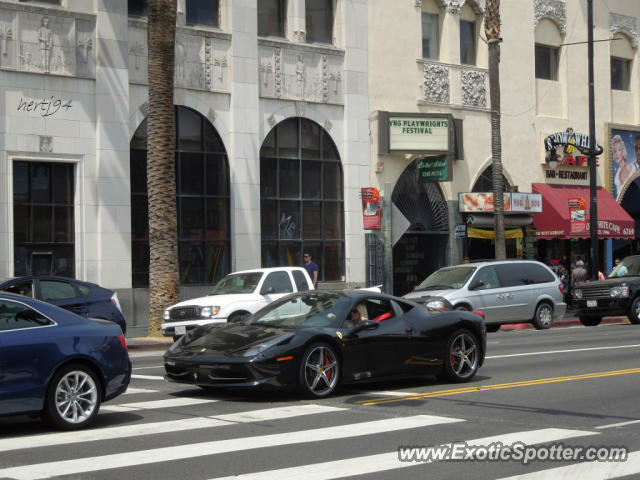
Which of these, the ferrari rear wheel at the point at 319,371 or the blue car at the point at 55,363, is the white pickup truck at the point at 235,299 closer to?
the ferrari rear wheel at the point at 319,371

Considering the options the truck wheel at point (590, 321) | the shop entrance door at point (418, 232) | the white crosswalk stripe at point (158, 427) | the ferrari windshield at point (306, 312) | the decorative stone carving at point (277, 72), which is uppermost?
the decorative stone carving at point (277, 72)

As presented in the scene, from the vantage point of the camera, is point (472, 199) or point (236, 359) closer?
point (236, 359)

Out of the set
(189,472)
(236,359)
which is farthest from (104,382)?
(189,472)

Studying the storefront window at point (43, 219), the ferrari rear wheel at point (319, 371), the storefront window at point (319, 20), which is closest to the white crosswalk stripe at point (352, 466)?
the ferrari rear wheel at point (319, 371)

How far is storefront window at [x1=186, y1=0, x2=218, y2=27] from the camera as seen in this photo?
28344 millimetres

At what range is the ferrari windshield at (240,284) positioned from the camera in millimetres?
21609

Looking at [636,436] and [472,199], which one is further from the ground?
[472,199]

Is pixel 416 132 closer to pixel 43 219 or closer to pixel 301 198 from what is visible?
pixel 301 198

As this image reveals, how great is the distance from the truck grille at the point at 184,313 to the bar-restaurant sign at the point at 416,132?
42.8 ft

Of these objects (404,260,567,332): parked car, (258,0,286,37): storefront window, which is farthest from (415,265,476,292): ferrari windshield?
(258,0,286,37): storefront window

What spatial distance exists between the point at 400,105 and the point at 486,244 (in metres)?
6.55

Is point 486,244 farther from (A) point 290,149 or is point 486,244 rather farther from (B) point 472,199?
(A) point 290,149

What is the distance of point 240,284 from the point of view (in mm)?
21828

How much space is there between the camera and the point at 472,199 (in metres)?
34.5
